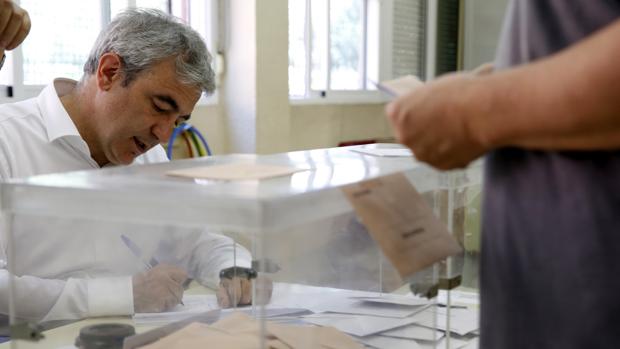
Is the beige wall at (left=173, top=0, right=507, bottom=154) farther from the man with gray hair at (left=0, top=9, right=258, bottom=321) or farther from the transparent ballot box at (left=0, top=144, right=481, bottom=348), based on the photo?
the transparent ballot box at (left=0, top=144, right=481, bottom=348)

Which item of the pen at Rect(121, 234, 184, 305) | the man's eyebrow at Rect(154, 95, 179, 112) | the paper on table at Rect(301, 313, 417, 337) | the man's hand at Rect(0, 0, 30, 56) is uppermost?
the man's hand at Rect(0, 0, 30, 56)

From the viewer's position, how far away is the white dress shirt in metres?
1.01

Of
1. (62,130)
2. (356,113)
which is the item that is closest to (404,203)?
(62,130)

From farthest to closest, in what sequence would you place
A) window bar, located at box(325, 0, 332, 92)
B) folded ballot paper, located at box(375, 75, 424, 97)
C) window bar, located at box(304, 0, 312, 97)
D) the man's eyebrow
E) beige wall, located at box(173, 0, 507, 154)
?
window bar, located at box(325, 0, 332, 92)
window bar, located at box(304, 0, 312, 97)
beige wall, located at box(173, 0, 507, 154)
the man's eyebrow
folded ballot paper, located at box(375, 75, 424, 97)

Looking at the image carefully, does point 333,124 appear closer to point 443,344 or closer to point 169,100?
point 169,100

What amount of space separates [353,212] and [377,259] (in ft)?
0.97

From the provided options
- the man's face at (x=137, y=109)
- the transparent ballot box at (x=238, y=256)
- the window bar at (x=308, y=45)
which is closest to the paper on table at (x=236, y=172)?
the transparent ballot box at (x=238, y=256)

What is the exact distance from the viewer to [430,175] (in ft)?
3.36

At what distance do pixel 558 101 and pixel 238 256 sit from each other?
0.74m

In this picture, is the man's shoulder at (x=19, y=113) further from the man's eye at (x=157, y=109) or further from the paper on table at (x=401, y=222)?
the paper on table at (x=401, y=222)

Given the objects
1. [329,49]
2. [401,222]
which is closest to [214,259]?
[401,222]

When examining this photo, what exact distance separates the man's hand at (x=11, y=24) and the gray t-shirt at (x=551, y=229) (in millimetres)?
972

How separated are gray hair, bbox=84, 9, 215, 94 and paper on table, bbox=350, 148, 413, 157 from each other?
0.67 m

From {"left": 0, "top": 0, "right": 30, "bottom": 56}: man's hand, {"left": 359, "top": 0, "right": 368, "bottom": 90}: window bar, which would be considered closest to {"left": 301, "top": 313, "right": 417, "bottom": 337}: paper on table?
{"left": 0, "top": 0, "right": 30, "bottom": 56}: man's hand
